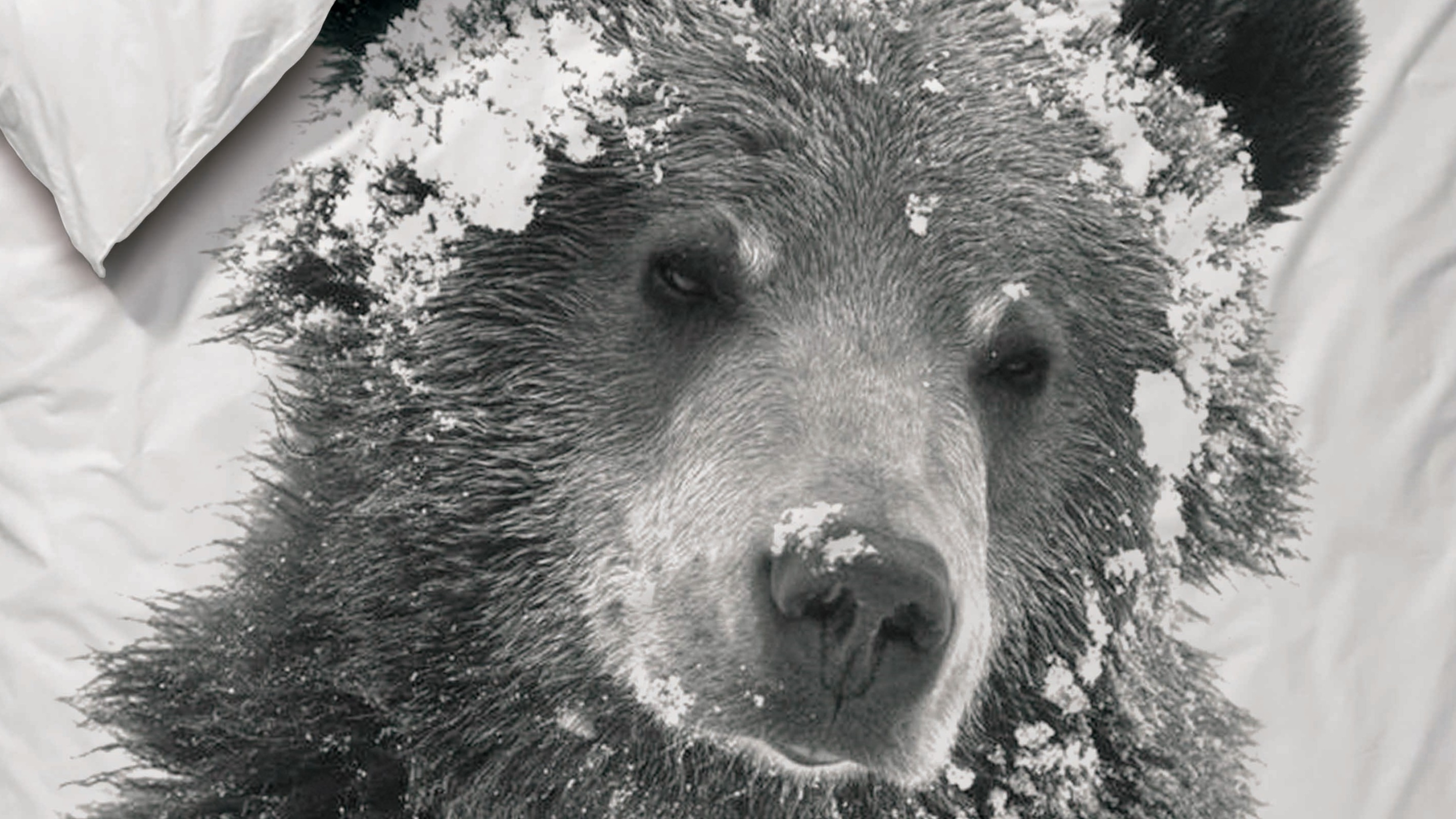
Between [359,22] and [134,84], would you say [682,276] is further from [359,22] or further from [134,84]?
[134,84]

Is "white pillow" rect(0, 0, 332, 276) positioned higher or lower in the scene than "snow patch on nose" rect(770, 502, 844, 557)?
lower

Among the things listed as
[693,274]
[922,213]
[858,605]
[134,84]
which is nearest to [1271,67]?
[922,213]

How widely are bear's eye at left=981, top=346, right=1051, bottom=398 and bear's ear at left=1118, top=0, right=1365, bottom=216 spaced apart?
0.84 ft

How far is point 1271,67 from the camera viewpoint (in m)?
1.70

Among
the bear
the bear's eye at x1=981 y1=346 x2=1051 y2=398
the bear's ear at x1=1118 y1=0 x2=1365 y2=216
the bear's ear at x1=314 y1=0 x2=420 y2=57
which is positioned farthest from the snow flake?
the bear's ear at x1=314 y1=0 x2=420 y2=57

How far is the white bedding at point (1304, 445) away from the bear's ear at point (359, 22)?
0.04 meters

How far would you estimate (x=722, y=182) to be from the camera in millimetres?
1658

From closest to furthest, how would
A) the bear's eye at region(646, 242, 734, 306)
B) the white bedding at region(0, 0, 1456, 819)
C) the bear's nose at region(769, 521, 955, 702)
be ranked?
the bear's nose at region(769, 521, 955, 702), the white bedding at region(0, 0, 1456, 819), the bear's eye at region(646, 242, 734, 306)

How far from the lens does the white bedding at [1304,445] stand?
1.56 metres

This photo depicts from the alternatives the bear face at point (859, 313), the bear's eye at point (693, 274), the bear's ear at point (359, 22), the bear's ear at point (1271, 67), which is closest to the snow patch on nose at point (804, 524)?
the bear face at point (859, 313)

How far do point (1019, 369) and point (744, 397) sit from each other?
27 centimetres

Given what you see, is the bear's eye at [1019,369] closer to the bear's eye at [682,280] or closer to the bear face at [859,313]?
the bear face at [859,313]

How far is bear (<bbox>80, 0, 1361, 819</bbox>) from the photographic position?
1.64 meters

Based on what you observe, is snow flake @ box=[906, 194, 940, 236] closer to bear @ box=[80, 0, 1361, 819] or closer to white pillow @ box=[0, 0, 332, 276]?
bear @ box=[80, 0, 1361, 819]
